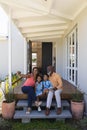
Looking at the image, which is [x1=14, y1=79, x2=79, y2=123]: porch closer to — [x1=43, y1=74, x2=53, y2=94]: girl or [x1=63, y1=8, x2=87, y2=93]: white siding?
[x1=43, y1=74, x2=53, y2=94]: girl

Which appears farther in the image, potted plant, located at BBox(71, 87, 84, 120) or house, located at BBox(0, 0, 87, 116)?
house, located at BBox(0, 0, 87, 116)

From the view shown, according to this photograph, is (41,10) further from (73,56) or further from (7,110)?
(73,56)

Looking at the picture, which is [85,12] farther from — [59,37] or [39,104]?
[59,37]

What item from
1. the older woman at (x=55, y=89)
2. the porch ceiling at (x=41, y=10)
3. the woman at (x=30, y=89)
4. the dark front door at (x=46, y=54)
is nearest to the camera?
the older woman at (x=55, y=89)

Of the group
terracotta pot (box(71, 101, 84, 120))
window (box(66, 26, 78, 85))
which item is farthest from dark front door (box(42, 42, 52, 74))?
terracotta pot (box(71, 101, 84, 120))

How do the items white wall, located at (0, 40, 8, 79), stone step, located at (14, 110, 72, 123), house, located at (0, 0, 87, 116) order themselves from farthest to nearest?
white wall, located at (0, 40, 8, 79) → house, located at (0, 0, 87, 116) → stone step, located at (14, 110, 72, 123)

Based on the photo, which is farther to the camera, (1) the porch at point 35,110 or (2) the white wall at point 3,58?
(2) the white wall at point 3,58

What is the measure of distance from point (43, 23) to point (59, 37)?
3.87 metres

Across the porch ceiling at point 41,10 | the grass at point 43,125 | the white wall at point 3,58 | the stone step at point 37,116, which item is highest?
the porch ceiling at point 41,10

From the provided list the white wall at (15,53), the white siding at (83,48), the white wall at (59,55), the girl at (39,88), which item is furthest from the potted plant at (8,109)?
the white wall at (15,53)

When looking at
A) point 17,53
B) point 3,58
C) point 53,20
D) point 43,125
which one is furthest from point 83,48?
point 3,58

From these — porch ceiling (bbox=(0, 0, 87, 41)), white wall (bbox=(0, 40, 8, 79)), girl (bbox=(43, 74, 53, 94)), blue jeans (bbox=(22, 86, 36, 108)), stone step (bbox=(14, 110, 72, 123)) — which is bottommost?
stone step (bbox=(14, 110, 72, 123))

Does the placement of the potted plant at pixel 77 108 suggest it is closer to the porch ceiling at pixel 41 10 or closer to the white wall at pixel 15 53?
the porch ceiling at pixel 41 10

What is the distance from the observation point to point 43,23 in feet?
26.8
